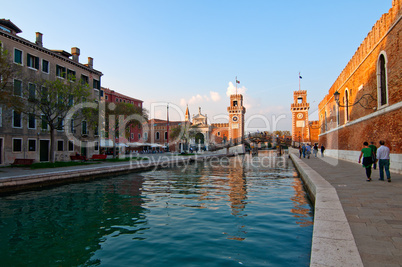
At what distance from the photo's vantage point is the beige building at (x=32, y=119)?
→ 73.8 feet

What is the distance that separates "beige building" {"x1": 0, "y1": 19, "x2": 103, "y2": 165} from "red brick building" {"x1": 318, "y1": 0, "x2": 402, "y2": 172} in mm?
21328

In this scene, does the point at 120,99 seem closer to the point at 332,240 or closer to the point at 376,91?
the point at 376,91

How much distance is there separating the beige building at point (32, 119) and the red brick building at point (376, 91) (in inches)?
840

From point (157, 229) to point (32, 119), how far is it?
23.1 metres

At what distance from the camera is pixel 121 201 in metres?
10.7

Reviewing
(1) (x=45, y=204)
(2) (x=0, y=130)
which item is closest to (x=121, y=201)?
(1) (x=45, y=204)

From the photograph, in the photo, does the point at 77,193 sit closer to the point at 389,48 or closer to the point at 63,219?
the point at 63,219

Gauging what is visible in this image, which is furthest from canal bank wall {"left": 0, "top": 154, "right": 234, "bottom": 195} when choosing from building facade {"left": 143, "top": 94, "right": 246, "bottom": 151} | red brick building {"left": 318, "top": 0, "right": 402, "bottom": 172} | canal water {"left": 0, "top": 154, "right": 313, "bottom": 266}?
building facade {"left": 143, "top": 94, "right": 246, "bottom": 151}

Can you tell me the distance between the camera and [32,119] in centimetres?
2516

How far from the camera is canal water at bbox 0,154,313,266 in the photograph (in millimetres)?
5320

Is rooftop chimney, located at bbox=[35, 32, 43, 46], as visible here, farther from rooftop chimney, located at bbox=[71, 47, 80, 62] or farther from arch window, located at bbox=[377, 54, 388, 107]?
arch window, located at bbox=[377, 54, 388, 107]

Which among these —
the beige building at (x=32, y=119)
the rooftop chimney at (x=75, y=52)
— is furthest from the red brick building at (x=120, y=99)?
the beige building at (x=32, y=119)

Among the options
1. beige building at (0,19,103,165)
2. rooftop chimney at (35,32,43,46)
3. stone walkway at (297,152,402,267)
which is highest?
rooftop chimney at (35,32,43,46)

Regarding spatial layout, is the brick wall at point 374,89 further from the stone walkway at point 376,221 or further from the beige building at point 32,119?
the beige building at point 32,119
